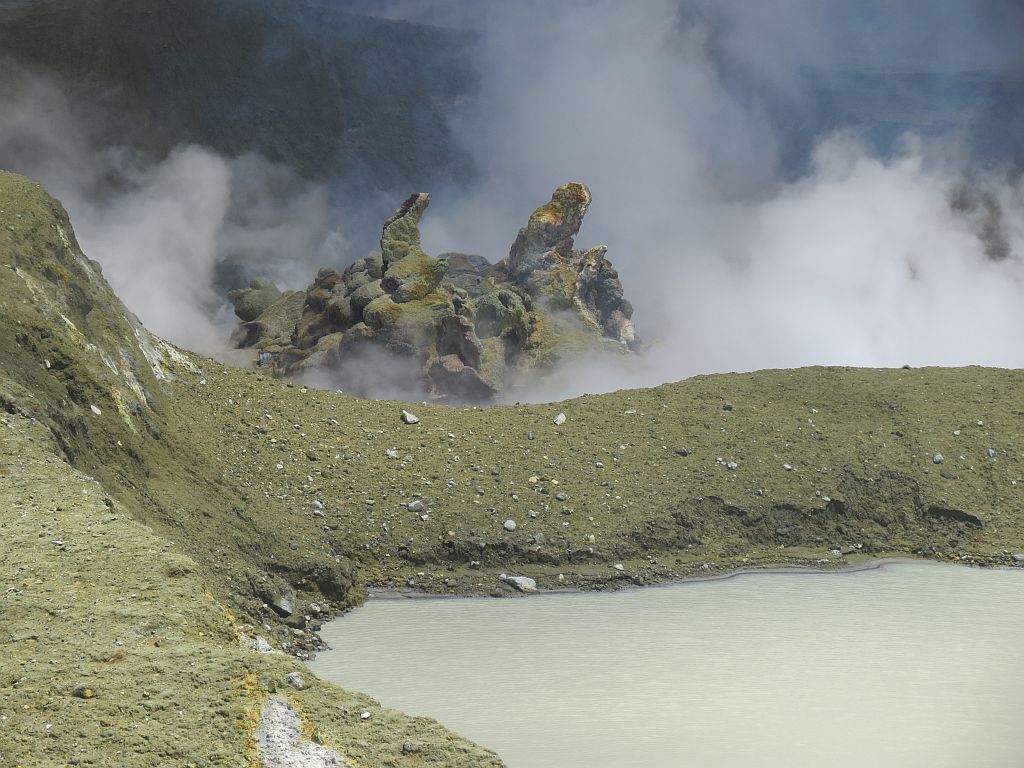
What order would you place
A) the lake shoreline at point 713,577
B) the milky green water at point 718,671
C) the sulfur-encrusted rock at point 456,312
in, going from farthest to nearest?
1. the sulfur-encrusted rock at point 456,312
2. the lake shoreline at point 713,577
3. the milky green water at point 718,671

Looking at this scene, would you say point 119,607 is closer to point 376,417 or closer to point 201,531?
point 201,531

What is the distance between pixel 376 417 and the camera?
58.6ft

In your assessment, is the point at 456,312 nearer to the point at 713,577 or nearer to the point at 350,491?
the point at 350,491

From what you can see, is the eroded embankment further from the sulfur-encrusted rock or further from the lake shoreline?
the sulfur-encrusted rock

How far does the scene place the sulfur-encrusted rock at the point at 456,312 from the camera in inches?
1390

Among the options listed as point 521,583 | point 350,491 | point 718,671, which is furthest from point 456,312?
point 718,671

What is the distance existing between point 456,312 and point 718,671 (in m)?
26.9

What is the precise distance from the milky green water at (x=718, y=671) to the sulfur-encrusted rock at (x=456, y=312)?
68.3 feet

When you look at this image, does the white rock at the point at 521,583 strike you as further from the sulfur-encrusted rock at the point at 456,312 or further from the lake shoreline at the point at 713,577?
the sulfur-encrusted rock at the point at 456,312

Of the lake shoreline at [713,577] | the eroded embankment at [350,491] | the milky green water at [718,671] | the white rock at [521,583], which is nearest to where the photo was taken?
the eroded embankment at [350,491]

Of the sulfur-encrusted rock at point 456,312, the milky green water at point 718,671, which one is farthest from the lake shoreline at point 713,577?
the sulfur-encrusted rock at point 456,312

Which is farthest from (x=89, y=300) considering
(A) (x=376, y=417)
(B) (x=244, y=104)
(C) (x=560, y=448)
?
(B) (x=244, y=104)

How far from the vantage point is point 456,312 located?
37344mm

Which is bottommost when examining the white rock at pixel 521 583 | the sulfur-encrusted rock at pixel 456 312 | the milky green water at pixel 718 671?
the milky green water at pixel 718 671
